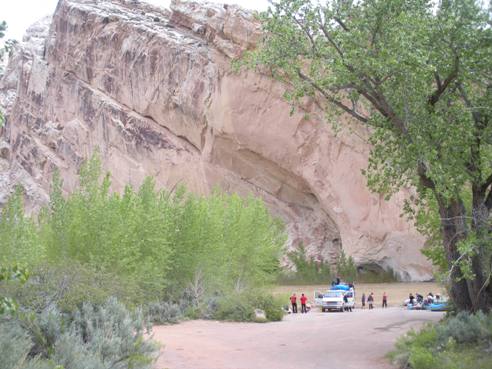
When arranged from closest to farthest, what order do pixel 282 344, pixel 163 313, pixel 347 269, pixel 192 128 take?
pixel 282 344 < pixel 163 313 < pixel 347 269 < pixel 192 128

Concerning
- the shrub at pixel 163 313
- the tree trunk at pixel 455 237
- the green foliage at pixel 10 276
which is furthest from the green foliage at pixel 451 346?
the shrub at pixel 163 313

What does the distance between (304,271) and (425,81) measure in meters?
46.3

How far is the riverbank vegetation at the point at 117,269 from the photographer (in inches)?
358

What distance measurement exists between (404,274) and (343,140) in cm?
1349

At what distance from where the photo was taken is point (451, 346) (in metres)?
12.5

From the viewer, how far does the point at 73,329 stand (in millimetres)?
9312

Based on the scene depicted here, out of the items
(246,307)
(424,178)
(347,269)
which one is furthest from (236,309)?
(347,269)

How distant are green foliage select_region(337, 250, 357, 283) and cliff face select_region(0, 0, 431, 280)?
2.55 ft

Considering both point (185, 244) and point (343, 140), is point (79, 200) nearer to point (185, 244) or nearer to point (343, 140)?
point (185, 244)

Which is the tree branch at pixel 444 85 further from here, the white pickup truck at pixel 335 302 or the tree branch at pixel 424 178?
the white pickup truck at pixel 335 302

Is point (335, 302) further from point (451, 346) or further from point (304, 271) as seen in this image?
point (304, 271)

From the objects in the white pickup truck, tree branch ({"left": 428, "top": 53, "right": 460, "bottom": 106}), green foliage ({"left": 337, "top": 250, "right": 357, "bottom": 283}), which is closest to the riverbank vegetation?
the white pickup truck

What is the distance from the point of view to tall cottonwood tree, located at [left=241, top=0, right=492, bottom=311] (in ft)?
43.2

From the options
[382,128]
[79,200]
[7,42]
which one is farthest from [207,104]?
[7,42]
